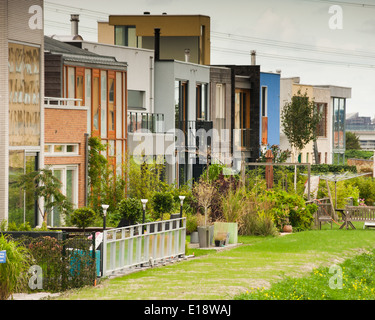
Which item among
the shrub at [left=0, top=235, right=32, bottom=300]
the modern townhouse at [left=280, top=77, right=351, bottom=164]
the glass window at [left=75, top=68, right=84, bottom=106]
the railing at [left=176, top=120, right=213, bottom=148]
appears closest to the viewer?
the shrub at [left=0, top=235, right=32, bottom=300]

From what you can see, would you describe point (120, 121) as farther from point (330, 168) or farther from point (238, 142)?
point (330, 168)

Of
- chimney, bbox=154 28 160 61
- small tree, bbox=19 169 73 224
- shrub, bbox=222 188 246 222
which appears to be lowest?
shrub, bbox=222 188 246 222

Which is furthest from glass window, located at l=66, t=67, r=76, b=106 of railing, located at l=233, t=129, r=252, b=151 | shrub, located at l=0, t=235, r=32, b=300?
railing, located at l=233, t=129, r=252, b=151

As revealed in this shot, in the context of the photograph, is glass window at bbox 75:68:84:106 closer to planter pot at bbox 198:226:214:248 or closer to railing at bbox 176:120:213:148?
planter pot at bbox 198:226:214:248

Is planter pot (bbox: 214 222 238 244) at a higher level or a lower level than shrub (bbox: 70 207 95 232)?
lower

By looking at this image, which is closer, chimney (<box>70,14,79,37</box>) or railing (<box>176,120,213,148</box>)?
chimney (<box>70,14,79,37</box>)

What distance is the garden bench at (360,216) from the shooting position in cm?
3656

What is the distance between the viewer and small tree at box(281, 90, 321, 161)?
2389 inches

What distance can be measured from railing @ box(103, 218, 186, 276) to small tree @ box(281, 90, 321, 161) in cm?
3615

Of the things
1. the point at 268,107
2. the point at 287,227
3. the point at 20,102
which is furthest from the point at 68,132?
the point at 268,107

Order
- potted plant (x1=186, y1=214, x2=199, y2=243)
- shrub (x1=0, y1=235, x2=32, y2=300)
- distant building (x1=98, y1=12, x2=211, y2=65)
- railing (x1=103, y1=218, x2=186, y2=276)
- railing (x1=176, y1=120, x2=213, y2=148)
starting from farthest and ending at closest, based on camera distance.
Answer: distant building (x1=98, y1=12, x2=211, y2=65), railing (x1=176, y1=120, x2=213, y2=148), potted plant (x1=186, y1=214, x2=199, y2=243), railing (x1=103, y1=218, x2=186, y2=276), shrub (x1=0, y1=235, x2=32, y2=300)

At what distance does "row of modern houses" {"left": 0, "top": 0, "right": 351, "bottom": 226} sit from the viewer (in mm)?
26125
